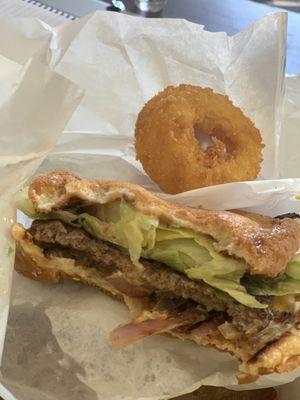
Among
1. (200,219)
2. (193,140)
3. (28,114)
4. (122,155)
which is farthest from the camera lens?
(122,155)

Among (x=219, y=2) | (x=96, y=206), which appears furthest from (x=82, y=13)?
(x=96, y=206)

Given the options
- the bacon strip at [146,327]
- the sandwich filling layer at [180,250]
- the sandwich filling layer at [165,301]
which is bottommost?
the bacon strip at [146,327]

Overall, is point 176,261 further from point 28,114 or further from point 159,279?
point 28,114

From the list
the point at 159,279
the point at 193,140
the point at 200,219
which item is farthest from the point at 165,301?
the point at 193,140


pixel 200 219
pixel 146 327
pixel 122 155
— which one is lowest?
pixel 146 327

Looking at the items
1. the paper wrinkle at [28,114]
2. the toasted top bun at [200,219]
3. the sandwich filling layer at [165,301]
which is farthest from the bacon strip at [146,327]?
the paper wrinkle at [28,114]

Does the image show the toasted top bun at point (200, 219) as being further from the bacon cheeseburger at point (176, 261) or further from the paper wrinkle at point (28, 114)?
the paper wrinkle at point (28, 114)

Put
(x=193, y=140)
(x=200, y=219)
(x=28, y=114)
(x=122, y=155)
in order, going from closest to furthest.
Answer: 1. (x=200, y=219)
2. (x=28, y=114)
3. (x=193, y=140)
4. (x=122, y=155)

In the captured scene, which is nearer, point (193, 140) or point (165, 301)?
point (165, 301)
